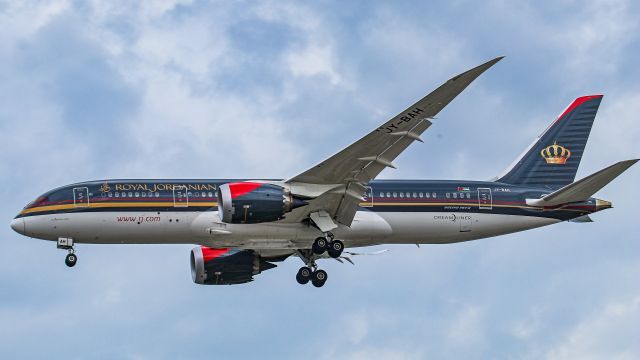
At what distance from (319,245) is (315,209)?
1.51m

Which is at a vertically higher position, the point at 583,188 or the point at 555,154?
the point at 555,154

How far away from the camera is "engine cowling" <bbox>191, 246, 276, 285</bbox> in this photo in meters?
60.7

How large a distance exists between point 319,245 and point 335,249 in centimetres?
71

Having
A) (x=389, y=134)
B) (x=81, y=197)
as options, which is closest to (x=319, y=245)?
(x=389, y=134)

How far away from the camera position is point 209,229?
56250 millimetres

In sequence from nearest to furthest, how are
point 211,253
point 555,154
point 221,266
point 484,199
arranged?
point 484,199, point 221,266, point 211,253, point 555,154

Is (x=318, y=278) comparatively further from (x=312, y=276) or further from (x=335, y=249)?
(x=335, y=249)

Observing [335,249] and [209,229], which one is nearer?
[335,249]

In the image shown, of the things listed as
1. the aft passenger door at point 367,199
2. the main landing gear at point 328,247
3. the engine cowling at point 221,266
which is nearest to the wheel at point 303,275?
the engine cowling at point 221,266

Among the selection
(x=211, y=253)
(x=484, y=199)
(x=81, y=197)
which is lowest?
(x=211, y=253)

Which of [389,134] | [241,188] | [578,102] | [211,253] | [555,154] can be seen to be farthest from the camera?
[578,102]

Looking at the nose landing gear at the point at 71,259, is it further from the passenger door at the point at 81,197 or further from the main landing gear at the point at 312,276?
the main landing gear at the point at 312,276

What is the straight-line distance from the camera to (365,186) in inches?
2239

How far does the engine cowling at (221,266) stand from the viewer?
6066 cm
